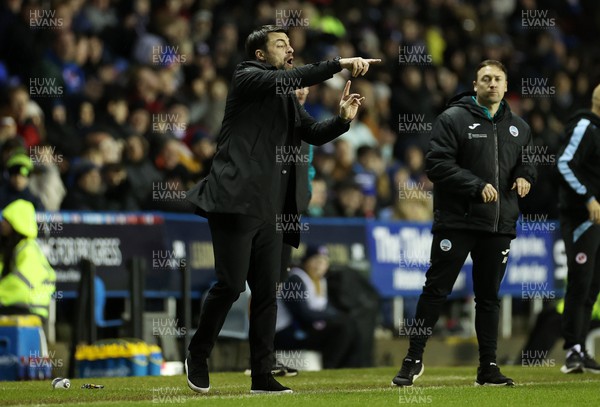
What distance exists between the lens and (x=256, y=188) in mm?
9516

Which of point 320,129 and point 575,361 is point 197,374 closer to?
point 320,129

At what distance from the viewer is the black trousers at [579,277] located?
12133 millimetres

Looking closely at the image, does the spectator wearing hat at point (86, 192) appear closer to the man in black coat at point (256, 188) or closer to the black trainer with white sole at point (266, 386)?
the man in black coat at point (256, 188)

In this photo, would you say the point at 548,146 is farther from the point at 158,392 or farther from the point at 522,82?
the point at 158,392

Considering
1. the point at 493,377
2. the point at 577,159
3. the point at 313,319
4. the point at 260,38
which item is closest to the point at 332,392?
the point at 493,377

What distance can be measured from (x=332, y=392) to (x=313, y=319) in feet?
18.4

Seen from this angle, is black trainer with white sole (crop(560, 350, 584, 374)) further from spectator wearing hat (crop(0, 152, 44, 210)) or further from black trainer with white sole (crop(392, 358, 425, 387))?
spectator wearing hat (crop(0, 152, 44, 210))

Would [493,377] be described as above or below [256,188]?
below

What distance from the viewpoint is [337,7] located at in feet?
78.6

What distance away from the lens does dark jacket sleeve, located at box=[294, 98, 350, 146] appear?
9633mm

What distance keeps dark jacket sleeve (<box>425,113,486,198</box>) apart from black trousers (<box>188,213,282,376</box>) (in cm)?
139

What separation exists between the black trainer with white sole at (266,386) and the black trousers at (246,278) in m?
0.04

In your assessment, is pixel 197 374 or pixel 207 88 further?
pixel 207 88

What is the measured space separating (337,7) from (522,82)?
11.0 feet
